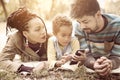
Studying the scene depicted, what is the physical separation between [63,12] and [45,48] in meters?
0.30

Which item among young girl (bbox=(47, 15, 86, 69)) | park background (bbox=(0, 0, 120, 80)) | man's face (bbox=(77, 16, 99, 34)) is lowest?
young girl (bbox=(47, 15, 86, 69))

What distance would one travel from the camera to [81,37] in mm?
2877

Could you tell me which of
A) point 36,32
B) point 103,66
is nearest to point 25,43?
point 36,32

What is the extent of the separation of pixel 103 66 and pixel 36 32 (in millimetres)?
541

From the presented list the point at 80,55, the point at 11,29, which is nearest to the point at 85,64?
the point at 80,55

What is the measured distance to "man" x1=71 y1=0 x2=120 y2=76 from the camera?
9.10 ft

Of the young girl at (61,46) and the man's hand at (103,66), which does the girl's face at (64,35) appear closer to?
the young girl at (61,46)

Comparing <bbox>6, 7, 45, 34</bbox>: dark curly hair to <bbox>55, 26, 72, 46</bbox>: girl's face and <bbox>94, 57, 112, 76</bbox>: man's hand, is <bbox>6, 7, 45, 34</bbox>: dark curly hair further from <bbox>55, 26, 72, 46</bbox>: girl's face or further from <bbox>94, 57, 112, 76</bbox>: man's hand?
<bbox>94, 57, 112, 76</bbox>: man's hand

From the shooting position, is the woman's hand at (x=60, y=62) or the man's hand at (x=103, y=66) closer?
the man's hand at (x=103, y=66)

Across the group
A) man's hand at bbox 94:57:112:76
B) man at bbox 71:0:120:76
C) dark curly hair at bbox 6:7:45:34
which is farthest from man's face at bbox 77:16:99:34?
dark curly hair at bbox 6:7:45:34

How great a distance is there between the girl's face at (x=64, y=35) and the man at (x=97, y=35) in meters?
0.06

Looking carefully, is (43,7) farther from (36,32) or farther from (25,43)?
(25,43)

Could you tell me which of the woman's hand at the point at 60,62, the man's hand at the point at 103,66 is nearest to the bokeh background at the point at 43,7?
the woman's hand at the point at 60,62

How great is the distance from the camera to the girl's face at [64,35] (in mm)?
2814
